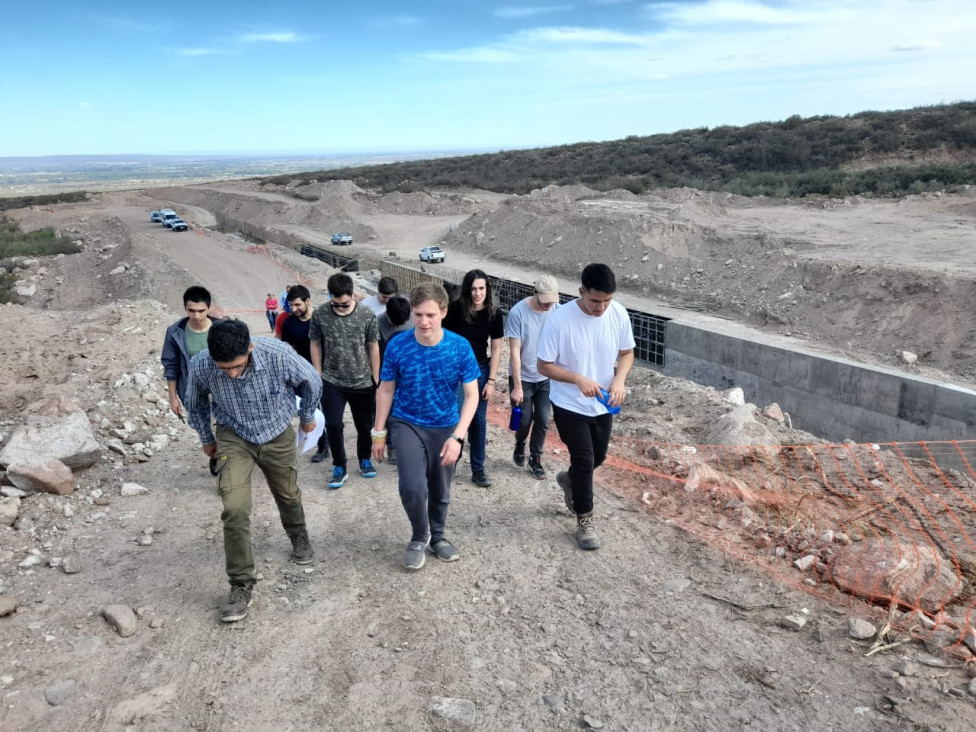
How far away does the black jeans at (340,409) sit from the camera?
5410 mm

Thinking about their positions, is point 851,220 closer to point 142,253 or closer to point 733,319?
point 733,319

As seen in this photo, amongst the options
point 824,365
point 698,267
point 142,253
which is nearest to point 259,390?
point 824,365

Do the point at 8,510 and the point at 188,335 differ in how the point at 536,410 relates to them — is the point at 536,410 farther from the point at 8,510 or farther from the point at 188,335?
the point at 8,510

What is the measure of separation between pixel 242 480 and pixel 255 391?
19.6 inches

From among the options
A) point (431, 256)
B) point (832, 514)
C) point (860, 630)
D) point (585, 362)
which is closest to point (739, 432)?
point (832, 514)

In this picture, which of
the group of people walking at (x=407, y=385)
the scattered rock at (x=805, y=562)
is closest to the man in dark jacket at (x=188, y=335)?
the group of people walking at (x=407, y=385)

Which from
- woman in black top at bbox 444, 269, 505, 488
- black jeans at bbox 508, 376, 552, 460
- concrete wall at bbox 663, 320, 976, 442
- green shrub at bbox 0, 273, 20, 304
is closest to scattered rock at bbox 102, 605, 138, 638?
woman in black top at bbox 444, 269, 505, 488

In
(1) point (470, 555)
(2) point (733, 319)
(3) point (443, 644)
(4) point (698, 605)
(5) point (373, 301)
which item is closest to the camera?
(3) point (443, 644)

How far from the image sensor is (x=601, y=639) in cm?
362

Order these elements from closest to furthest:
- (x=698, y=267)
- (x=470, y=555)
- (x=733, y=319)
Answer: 1. (x=470, y=555)
2. (x=733, y=319)
3. (x=698, y=267)

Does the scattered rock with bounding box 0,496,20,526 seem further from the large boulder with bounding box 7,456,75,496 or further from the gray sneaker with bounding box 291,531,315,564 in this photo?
the gray sneaker with bounding box 291,531,315,564

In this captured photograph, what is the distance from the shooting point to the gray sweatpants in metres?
3.97

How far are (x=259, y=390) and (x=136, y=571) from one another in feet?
5.37

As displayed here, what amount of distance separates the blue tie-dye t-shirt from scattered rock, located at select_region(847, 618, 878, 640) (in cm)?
241
